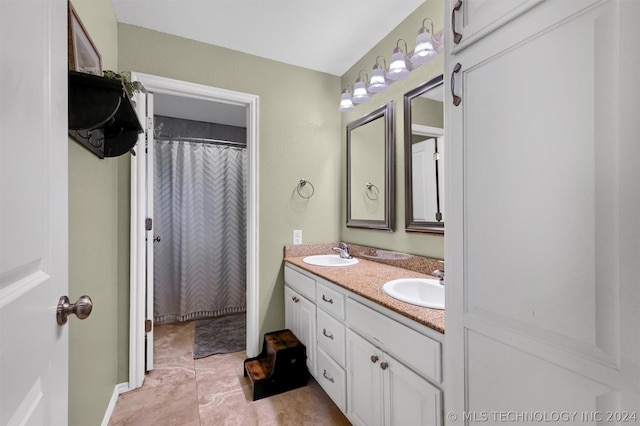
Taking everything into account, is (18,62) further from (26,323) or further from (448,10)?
(448,10)

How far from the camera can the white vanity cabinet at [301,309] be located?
1.83 metres

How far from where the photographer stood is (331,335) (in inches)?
63.4

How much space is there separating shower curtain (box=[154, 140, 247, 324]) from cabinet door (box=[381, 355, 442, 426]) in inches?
93.1

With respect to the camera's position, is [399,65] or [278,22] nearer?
[399,65]

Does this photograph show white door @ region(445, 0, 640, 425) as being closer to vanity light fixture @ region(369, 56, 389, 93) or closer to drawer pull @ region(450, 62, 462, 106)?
drawer pull @ region(450, 62, 462, 106)

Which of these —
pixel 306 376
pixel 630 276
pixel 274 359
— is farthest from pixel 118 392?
pixel 630 276

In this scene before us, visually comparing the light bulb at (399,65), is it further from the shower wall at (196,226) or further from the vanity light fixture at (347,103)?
the shower wall at (196,226)

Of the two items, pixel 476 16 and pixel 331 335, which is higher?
pixel 476 16

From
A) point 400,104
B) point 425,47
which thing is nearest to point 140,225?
point 400,104

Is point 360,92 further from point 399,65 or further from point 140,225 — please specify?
point 140,225

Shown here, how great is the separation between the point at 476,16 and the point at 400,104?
117cm

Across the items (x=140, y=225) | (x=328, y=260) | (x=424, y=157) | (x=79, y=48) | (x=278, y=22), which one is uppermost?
(x=278, y=22)

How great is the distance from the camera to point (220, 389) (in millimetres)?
1854

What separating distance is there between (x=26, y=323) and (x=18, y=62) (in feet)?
1.37
